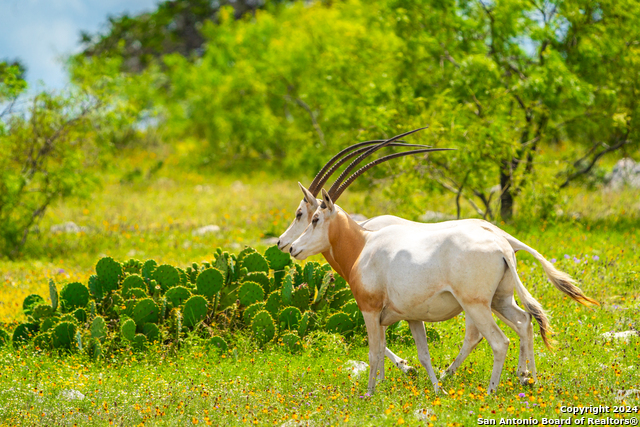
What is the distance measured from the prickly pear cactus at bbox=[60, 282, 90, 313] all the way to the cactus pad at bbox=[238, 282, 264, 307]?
2.40m

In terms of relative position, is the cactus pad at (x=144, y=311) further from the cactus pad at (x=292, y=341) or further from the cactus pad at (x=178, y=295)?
the cactus pad at (x=292, y=341)

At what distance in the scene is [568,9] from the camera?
14.6 m

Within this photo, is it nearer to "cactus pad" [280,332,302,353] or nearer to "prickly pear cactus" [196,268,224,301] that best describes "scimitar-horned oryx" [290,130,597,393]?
"cactus pad" [280,332,302,353]

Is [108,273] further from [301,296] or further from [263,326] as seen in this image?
[301,296]

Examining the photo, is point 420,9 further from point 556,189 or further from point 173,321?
point 173,321

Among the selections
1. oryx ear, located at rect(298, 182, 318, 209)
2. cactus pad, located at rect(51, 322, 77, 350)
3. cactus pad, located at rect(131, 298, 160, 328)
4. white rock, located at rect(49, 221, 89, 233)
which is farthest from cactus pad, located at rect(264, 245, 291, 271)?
white rock, located at rect(49, 221, 89, 233)

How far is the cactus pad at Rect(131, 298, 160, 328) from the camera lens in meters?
8.73

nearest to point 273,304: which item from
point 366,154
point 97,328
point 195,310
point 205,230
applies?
point 195,310

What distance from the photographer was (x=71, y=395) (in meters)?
7.16

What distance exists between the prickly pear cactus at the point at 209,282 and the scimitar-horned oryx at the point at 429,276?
2489 mm

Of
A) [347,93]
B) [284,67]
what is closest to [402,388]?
[347,93]

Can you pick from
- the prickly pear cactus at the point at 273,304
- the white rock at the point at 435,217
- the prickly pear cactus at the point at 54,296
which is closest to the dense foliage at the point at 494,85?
the white rock at the point at 435,217

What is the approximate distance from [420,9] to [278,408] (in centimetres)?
1204

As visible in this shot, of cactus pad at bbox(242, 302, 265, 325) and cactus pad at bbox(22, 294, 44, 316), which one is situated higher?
cactus pad at bbox(22, 294, 44, 316)
